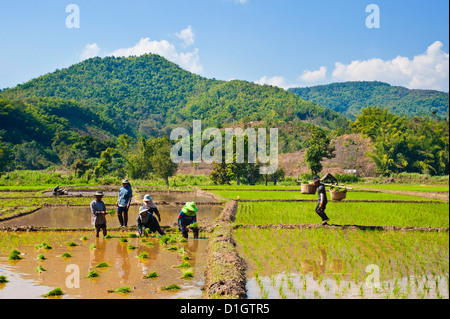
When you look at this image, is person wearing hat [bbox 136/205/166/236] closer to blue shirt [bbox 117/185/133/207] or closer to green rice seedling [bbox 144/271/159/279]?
blue shirt [bbox 117/185/133/207]

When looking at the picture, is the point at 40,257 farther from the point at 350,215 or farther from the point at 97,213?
the point at 350,215

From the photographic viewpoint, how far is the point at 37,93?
132 m

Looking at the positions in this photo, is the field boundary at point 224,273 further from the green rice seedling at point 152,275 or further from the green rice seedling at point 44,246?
the green rice seedling at point 44,246

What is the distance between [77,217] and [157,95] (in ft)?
490

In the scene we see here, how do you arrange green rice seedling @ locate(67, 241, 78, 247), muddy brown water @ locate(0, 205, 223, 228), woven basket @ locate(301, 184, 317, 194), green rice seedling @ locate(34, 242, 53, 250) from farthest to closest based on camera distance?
woven basket @ locate(301, 184, 317, 194)
muddy brown water @ locate(0, 205, 223, 228)
green rice seedling @ locate(67, 241, 78, 247)
green rice seedling @ locate(34, 242, 53, 250)

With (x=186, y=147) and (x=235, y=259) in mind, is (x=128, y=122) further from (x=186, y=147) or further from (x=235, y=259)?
(x=235, y=259)

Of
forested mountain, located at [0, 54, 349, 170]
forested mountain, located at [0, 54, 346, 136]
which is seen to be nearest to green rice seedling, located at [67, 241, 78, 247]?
forested mountain, located at [0, 54, 349, 170]

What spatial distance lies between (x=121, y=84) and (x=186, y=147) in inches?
3517

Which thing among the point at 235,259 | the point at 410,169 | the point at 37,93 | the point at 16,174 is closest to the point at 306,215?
the point at 235,259

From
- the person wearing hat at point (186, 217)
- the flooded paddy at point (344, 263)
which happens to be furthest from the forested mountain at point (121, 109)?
the flooded paddy at point (344, 263)

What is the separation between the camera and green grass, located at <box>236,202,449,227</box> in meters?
15.0

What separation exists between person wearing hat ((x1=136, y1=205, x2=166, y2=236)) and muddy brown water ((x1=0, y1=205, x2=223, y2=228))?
2.53m

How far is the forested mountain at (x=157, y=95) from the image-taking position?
12179cm

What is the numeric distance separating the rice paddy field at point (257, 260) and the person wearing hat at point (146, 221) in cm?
26
